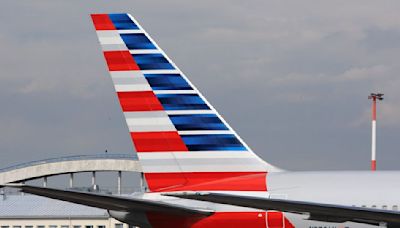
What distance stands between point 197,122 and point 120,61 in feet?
9.20

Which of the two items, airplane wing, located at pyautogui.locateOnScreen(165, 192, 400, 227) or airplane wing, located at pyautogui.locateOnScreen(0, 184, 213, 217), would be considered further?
airplane wing, located at pyautogui.locateOnScreen(0, 184, 213, 217)

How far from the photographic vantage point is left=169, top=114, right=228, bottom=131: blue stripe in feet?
96.7

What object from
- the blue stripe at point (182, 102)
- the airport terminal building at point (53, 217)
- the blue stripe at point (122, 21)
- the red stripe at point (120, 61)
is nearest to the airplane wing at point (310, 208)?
the blue stripe at point (182, 102)

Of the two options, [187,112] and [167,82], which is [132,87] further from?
Result: [187,112]

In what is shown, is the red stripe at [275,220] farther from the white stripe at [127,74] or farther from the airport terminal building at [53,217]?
the airport terminal building at [53,217]

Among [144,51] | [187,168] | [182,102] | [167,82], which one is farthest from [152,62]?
[187,168]

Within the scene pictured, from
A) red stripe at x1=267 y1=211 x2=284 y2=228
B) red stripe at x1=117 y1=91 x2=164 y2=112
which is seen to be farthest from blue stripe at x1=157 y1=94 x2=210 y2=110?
red stripe at x1=267 y1=211 x2=284 y2=228

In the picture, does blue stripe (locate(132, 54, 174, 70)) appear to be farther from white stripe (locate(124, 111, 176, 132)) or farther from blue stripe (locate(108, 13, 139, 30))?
white stripe (locate(124, 111, 176, 132))

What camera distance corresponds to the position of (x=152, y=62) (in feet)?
98.9

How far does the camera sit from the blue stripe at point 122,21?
30547 mm

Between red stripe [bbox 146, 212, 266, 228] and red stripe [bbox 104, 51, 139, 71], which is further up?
red stripe [bbox 104, 51, 139, 71]

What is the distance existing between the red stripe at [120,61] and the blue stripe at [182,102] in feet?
4.05

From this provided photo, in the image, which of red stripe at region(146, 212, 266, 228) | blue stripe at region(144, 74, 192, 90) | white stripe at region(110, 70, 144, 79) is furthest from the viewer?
white stripe at region(110, 70, 144, 79)

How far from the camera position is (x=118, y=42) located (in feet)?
99.7
